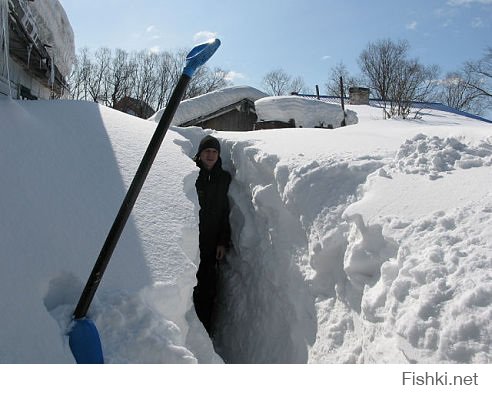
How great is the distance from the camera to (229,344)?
3.73m

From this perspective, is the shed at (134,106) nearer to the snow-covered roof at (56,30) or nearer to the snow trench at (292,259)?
the snow-covered roof at (56,30)

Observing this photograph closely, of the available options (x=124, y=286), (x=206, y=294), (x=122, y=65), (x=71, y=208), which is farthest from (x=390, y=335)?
(x=122, y=65)

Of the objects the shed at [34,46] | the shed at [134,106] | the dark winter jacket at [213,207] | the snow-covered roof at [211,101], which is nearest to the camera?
the dark winter jacket at [213,207]

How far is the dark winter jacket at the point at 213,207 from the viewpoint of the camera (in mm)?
3865

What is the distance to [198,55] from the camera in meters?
1.49

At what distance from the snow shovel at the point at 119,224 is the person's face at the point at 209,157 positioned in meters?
2.36

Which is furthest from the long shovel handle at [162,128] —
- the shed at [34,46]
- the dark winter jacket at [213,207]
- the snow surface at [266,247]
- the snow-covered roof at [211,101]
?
the snow-covered roof at [211,101]

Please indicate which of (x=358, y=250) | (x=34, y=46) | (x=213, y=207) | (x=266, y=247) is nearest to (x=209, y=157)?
(x=213, y=207)

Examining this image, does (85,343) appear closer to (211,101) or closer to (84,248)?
(84,248)

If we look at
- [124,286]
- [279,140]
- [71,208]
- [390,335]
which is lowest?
[390,335]

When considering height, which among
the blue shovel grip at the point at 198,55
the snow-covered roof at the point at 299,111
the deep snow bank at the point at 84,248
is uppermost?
the snow-covered roof at the point at 299,111

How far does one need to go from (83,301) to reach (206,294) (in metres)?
2.36

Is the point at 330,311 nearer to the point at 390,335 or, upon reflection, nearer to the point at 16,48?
the point at 390,335

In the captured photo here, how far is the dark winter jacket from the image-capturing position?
12.7 feet
